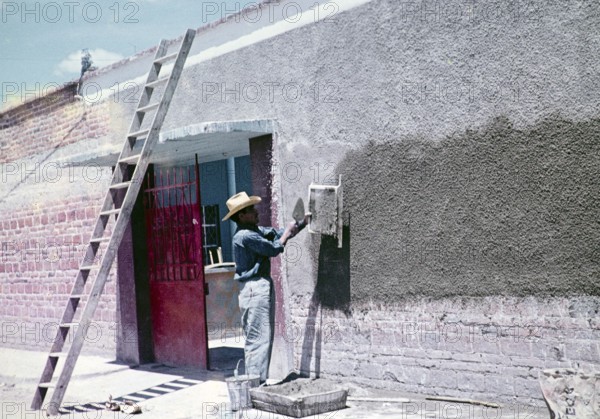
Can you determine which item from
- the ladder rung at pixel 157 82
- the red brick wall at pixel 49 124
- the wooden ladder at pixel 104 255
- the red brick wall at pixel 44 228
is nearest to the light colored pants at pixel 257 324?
the wooden ladder at pixel 104 255

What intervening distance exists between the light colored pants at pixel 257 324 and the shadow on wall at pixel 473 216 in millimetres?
645

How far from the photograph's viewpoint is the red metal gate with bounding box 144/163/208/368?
866cm

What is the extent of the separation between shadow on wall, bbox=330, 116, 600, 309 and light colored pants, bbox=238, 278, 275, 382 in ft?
2.11

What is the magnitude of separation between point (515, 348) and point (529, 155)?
158cm

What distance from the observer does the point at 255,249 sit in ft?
22.6

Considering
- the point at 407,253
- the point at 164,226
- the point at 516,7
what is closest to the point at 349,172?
the point at 407,253

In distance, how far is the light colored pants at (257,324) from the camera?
22.6ft

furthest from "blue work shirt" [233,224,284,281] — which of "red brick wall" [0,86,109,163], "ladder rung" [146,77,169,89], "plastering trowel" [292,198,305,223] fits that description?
"red brick wall" [0,86,109,163]

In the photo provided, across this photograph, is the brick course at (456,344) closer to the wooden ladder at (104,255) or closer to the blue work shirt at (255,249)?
the blue work shirt at (255,249)

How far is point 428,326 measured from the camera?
252 inches

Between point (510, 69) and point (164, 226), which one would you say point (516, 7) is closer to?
point (510, 69)

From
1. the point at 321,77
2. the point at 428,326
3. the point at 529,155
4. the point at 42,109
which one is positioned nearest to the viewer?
the point at 529,155

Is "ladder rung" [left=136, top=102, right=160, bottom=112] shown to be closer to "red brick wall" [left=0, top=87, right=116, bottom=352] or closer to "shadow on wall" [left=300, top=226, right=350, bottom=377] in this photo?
"shadow on wall" [left=300, top=226, right=350, bottom=377]

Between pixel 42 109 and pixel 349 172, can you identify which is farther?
pixel 42 109
